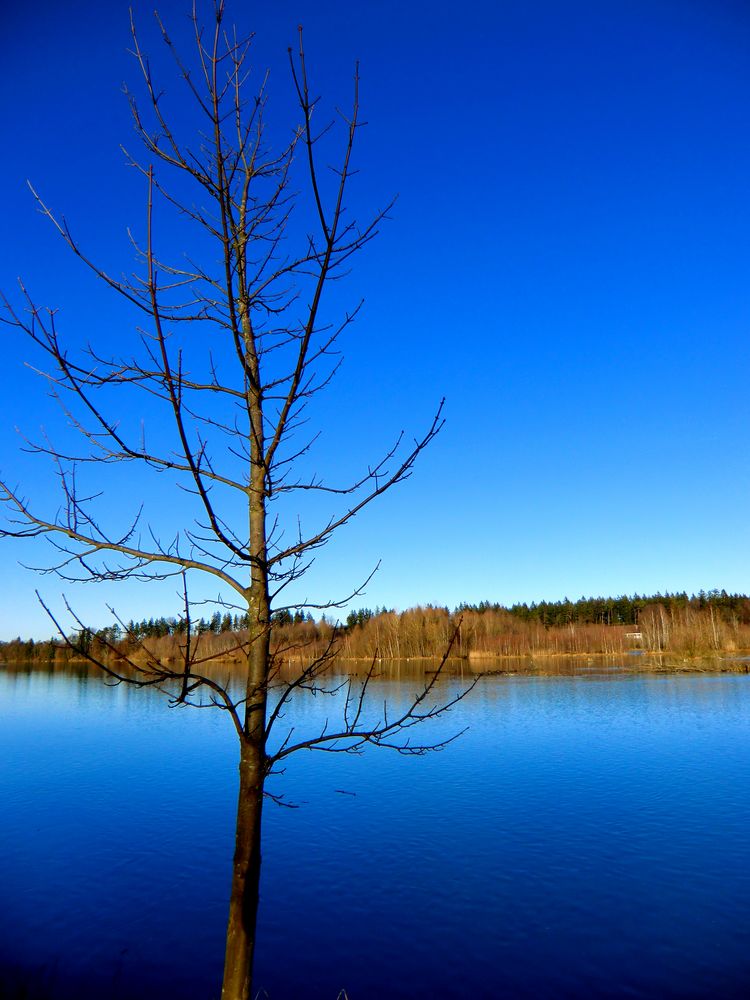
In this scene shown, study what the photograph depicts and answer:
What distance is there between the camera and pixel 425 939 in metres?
10.0

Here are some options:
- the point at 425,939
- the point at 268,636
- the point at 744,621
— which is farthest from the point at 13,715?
the point at 744,621

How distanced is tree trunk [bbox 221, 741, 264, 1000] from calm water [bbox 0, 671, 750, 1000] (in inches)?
272

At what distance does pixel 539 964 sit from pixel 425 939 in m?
1.73

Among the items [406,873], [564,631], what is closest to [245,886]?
[406,873]

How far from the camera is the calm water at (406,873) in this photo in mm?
9156

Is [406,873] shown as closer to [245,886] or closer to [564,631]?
[245,886]

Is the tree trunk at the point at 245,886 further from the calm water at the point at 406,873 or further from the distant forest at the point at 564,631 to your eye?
the distant forest at the point at 564,631

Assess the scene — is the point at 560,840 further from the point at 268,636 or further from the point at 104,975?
the point at 268,636

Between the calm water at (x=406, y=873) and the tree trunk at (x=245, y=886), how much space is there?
6.91 meters

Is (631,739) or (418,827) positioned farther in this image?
(631,739)

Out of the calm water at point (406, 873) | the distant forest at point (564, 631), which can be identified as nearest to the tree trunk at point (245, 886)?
the calm water at point (406, 873)

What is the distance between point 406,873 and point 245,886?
36.0 feet

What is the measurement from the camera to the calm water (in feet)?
30.0


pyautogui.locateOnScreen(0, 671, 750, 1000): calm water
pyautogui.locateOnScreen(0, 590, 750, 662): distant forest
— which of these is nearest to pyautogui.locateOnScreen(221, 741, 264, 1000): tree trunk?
pyautogui.locateOnScreen(0, 671, 750, 1000): calm water
